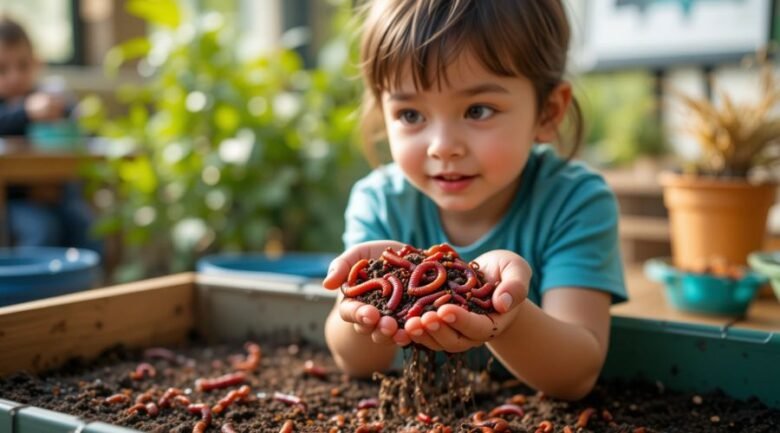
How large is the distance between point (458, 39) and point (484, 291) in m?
0.40

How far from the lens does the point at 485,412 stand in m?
1.15

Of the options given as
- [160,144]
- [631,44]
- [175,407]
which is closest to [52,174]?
[160,144]

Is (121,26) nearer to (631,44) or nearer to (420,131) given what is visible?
(631,44)

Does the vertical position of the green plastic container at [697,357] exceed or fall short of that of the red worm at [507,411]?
it exceeds it

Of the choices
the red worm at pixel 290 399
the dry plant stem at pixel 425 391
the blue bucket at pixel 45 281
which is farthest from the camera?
the blue bucket at pixel 45 281

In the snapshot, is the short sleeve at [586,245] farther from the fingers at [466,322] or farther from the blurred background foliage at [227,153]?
the blurred background foliage at [227,153]

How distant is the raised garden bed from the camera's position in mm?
1059

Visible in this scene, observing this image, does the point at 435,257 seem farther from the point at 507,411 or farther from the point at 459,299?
the point at 507,411

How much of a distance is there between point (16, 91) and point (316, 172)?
5.11 feet

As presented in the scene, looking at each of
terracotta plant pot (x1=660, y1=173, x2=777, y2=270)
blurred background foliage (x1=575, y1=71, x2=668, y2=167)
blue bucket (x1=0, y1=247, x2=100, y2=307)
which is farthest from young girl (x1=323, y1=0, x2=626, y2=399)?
blurred background foliage (x1=575, y1=71, x2=668, y2=167)

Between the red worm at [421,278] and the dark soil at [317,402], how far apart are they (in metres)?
0.21

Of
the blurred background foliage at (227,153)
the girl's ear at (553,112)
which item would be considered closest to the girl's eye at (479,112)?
the girl's ear at (553,112)

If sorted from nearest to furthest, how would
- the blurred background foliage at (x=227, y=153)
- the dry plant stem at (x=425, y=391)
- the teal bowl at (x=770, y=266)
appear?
the dry plant stem at (x=425, y=391), the teal bowl at (x=770, y=266), the blurred background foliage at (x=227, y=153)

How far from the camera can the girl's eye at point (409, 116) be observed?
1.17m
